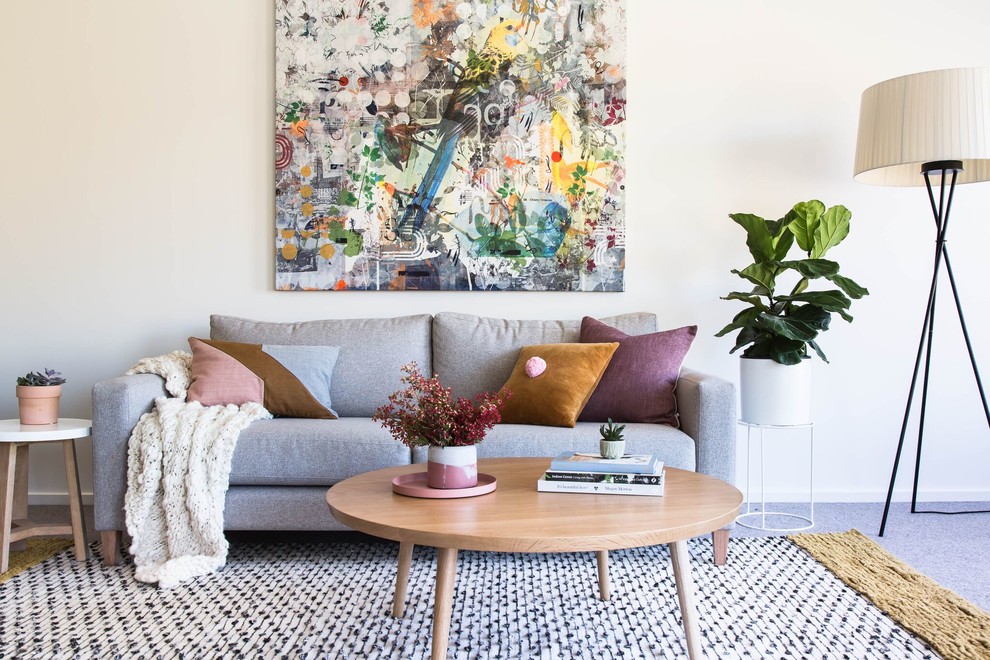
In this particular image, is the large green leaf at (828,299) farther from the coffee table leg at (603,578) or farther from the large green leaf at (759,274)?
the coffee table leg at (603,578)

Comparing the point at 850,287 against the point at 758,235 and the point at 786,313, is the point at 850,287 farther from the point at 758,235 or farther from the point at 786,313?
the point at 758,235

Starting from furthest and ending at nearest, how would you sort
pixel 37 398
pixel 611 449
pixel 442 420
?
pixel 37 398 < pixel 611 449 < pixel 442 420

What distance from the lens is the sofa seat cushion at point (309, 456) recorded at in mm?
2561

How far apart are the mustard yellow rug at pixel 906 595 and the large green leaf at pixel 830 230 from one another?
116 cm

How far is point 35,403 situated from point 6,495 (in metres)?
0.36

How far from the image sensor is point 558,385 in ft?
9.37

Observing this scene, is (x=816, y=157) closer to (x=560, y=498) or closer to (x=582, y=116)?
(x=582, y=116)

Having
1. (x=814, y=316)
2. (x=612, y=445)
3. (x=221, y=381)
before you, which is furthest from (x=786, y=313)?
(x=221, y=381)

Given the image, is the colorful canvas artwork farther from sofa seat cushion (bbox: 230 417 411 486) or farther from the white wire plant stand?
sofa seat cushion (bbox: 230 417 411 486)

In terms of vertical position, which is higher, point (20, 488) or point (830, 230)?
point (830, 230)

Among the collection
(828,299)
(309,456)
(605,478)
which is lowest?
(309,456)

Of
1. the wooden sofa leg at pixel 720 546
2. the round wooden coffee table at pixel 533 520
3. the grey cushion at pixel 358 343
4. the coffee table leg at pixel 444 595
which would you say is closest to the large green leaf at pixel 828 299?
the wooden sofa leg at pixel 720 546

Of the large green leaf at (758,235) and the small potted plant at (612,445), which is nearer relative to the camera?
the small potted plant at (612,445)

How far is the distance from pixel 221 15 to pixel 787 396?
3.04 m
